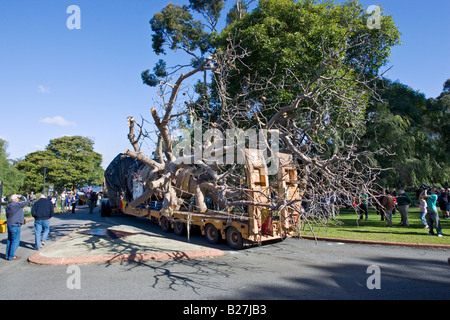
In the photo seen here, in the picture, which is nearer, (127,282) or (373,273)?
(127,282)

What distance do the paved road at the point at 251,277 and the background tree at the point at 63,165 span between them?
46.9m

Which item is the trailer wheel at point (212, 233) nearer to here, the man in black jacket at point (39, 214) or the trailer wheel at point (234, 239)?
the trailer wheel at point (234, 239)

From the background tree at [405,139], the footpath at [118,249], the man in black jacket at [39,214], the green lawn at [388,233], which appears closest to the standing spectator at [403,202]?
the green lawn at [388,233]

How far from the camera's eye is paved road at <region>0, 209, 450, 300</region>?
524 cm

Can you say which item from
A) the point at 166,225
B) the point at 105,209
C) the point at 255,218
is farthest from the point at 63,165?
the point at 255,218

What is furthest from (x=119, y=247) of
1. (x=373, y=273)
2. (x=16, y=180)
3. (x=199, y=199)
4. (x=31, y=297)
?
(x=16, y=180)

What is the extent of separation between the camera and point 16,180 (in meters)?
39.9

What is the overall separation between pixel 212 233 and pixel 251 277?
394 cm

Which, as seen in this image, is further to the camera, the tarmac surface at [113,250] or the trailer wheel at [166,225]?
the trailer wheel at [166,225]

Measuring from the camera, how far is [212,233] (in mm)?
10062

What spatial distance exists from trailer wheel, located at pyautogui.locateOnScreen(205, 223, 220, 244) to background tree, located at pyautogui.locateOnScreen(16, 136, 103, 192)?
47372 mm

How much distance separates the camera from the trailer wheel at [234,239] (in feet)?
29.4
